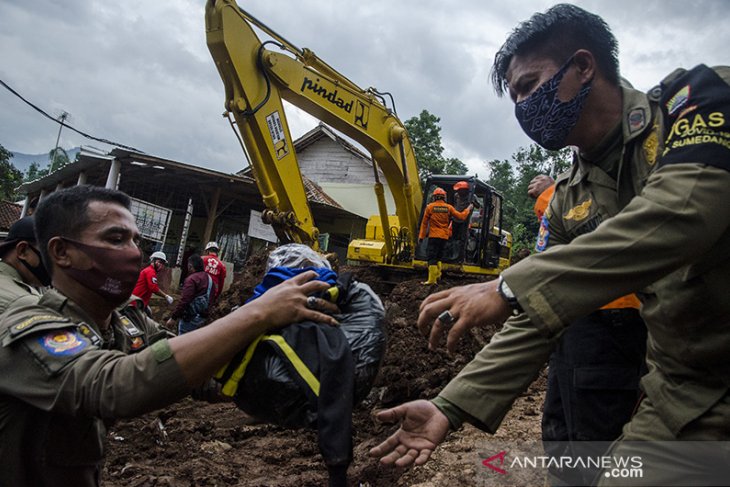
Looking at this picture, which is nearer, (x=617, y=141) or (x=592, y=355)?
(x=617, y=141)

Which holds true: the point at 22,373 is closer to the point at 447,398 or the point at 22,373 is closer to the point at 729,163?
the point at 447,398

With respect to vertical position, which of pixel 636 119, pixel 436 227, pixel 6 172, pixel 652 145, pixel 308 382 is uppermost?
pixel 6 172

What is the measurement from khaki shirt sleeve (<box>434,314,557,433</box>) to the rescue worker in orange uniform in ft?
23.0

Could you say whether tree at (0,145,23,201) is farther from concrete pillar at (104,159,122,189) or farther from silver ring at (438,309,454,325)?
silver ring at (438,309,454,325)

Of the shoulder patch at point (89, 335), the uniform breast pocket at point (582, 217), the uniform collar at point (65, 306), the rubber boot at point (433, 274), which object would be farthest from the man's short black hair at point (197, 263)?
the uniform breast pocket at point (582, 217)

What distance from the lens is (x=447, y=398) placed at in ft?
4.87

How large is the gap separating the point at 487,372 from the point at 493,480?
157 cm

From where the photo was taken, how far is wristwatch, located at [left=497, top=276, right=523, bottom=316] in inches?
43.3

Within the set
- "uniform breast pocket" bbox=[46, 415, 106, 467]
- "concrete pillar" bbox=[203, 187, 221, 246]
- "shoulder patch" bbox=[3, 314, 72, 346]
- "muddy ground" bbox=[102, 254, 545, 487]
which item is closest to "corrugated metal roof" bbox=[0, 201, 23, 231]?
"concrete pillar" bbox=[203, 187, 221, 246]

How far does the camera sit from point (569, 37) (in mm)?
1718

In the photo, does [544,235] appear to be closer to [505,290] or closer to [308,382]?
[505,290]

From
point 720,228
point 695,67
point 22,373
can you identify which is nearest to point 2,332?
point 22,373

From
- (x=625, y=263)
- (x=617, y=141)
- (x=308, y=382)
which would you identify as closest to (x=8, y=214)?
(x=308, y=382)

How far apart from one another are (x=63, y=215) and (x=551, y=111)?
6.15 ft
